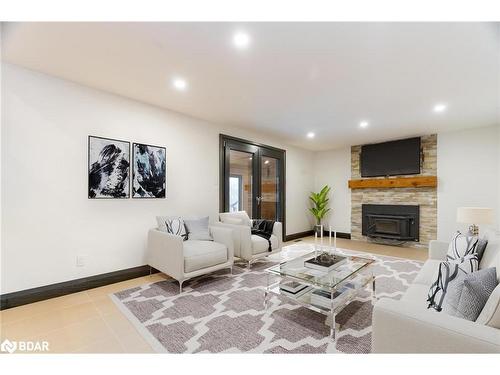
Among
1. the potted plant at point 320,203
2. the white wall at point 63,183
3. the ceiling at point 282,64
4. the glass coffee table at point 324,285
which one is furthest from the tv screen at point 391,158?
the white wall at point 63,183

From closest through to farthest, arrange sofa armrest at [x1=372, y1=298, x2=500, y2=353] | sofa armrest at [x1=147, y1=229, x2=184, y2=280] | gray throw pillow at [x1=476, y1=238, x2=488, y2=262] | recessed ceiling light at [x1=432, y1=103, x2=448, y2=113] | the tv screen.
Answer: sofa armrest at [x1=372, y1=298, x2=500, y2=353], gray throw pillow at [x1=476, y1=238, x2=488, y2=262], sofa armrest at [x1=147, y1=229, x2=184, y2=280], recessed ceiling light at [x1=432, y1=103, x2=448, y2=113], the tv screen

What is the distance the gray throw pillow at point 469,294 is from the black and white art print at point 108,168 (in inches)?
129

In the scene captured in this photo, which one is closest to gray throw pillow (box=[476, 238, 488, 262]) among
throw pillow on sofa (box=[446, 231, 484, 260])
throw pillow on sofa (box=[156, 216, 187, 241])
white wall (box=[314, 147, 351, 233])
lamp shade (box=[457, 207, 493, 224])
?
throw pillow on sofa (box=[446, 231, 484, 260])

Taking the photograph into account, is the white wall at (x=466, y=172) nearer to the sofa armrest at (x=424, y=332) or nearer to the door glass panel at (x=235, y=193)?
the door glass panel at (x=235, y=193)

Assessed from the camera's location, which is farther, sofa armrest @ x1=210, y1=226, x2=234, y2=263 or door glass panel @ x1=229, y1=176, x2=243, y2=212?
door glass panel @ x1=229, y1=176, x2=243, y2=212

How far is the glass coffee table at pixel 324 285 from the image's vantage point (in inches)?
75.5

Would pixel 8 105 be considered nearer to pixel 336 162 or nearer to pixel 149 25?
pixel 149 25

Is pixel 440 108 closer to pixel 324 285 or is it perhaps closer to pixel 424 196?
pixel 424 196

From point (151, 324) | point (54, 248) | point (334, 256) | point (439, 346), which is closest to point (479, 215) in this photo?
point (334, 256)

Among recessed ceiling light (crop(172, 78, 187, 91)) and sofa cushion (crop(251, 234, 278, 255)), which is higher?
recessed ceiling light (crop(172, 78, 187, 91))

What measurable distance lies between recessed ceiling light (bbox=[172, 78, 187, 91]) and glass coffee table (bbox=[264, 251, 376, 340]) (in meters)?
2.25

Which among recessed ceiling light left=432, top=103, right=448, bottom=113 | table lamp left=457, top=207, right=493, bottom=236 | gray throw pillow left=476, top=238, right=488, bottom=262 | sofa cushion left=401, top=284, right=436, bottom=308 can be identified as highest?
recessed ceiling light left=432, top=103, right=448, bottom=113

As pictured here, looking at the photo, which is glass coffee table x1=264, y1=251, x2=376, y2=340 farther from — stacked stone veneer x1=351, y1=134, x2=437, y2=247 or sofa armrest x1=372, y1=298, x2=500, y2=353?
stacked stone veneer x1=351, y1=134, x2=437, y2=247

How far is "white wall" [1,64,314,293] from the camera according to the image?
2340mm
